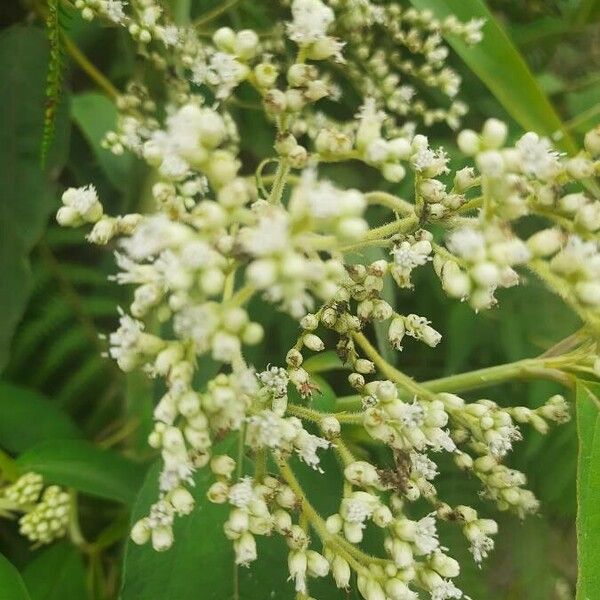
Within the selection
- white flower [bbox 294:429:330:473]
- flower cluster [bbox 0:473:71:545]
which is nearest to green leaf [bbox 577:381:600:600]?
white flower [bbox 294:429:330:473]

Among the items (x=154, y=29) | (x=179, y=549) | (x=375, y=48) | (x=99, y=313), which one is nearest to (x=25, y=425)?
(x=99, y=313)

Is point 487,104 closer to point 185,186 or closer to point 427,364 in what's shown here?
point 427,364

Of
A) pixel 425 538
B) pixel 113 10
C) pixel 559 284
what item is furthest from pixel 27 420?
pixel 559 284

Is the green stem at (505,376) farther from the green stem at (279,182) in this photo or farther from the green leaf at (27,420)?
the green leaf at (27,420)

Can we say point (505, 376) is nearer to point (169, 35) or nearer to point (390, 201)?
point (390, 201)

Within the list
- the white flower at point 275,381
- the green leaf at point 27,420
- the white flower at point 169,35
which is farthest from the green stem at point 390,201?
the green leaf at point 27,420

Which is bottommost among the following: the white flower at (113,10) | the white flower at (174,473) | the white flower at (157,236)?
the white flower at (174,473)
